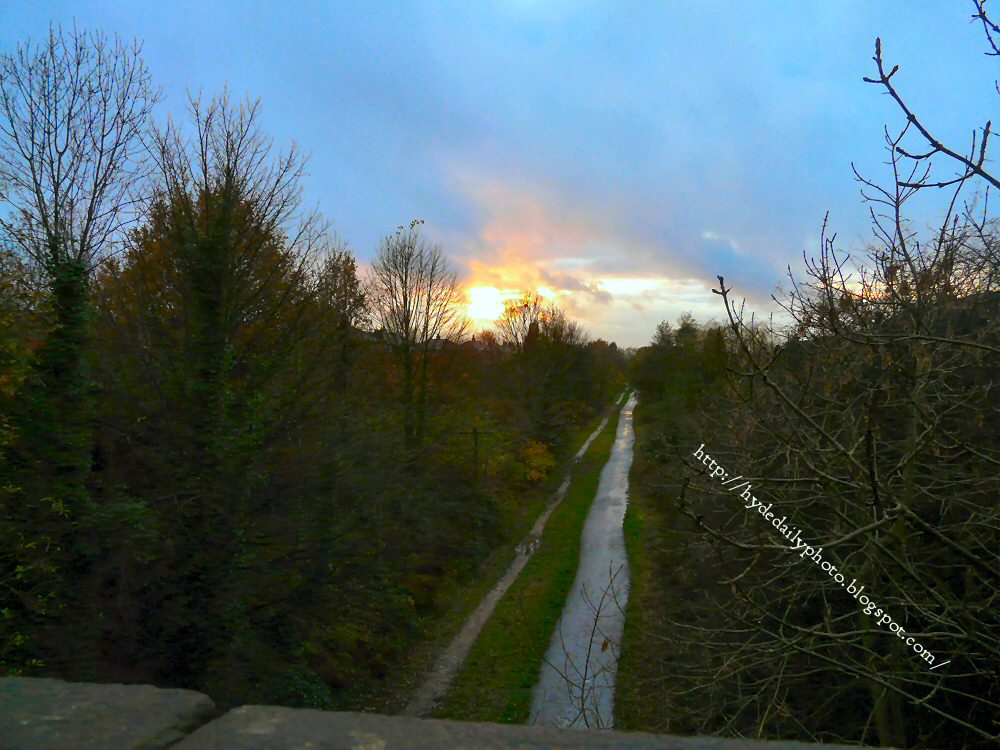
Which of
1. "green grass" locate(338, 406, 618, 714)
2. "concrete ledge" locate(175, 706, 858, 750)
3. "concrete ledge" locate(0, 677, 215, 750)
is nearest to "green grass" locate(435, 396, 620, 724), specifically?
"green grass" locate(338, 406, 618, 714)

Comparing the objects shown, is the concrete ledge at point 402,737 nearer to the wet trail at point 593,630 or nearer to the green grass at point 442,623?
the wet trail at point 593,630

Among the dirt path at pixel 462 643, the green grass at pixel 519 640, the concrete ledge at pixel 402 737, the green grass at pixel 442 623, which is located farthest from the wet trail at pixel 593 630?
the concrete ledge at pixel 402 737

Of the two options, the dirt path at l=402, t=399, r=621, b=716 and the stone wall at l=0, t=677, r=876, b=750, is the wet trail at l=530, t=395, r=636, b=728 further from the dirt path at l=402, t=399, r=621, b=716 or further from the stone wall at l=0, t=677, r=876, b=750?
the stone wall at l=0, t=677, r=876, b=750

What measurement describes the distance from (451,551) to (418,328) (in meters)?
7.53

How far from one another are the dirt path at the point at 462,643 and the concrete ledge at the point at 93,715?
392 inches

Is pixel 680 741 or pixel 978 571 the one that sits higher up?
pixel 680 741

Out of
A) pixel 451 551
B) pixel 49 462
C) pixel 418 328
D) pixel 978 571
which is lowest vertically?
pixel 451 551

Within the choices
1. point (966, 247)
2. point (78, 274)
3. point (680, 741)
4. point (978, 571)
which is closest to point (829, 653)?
point (978, 571)

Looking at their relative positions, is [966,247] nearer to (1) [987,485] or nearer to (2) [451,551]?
(1) [987,485]

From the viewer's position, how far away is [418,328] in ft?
75.7

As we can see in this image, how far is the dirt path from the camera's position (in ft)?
41.4

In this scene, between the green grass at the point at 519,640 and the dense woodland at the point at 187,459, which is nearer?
the dense woodland at the point at 187,459

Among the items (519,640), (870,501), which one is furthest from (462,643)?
(870,501)

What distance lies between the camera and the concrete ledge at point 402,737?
1416 mm
